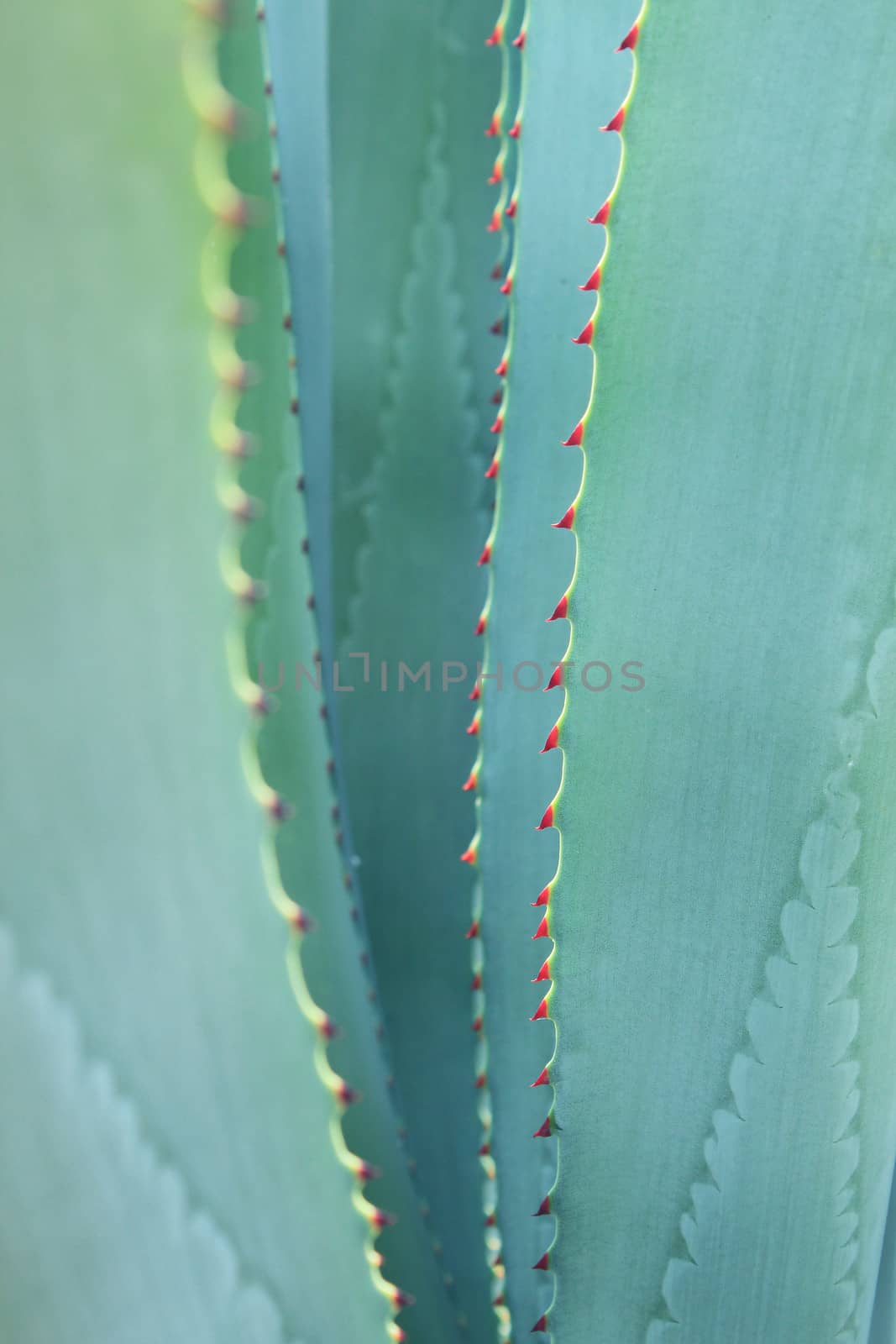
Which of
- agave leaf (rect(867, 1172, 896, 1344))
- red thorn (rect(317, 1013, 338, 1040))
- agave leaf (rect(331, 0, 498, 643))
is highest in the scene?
agave leaf (rect(331, 0, 498, 643))

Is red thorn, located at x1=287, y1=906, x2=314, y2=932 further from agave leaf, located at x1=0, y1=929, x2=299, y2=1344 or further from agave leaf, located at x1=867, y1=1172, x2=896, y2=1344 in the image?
agave leaf, located at x1=867, y1=1172, x2=896, y2=1344

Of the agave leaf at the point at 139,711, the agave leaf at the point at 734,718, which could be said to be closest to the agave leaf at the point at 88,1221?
the agave leaf at the point at 139,711

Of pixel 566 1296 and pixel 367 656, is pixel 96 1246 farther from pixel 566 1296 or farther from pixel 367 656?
pixel 367 656

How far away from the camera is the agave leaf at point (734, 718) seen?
0.35m

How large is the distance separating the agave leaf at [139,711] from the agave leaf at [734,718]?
12cm

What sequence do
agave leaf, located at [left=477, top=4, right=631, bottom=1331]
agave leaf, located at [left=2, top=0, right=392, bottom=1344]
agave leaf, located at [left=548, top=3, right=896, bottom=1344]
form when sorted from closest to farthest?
agave leaf, located at [left=2, top=0, right=392, bottom=1344] < agave leaf, located at [left=548, top=3, right=896, bottom=1344] < agave leaf, located at [left=477, top=4, right=631, bottom=1331]

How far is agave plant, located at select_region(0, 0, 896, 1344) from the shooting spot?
0.86 feet

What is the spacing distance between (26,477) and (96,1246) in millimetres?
213

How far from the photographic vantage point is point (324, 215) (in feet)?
1.65

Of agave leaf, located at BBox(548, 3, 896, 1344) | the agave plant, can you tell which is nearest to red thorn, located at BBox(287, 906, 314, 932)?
the agave plant

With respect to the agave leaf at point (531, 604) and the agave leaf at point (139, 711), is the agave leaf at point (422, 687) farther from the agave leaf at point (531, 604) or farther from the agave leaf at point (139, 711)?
the agave leaf at point (139, 711)

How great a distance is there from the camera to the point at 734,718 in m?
0.38

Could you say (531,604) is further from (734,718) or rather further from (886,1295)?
(886,1295)

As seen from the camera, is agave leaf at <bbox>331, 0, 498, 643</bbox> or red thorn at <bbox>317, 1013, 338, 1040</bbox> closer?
red thorn at <bbox>317, 1013, 338, 1040</bbox>
